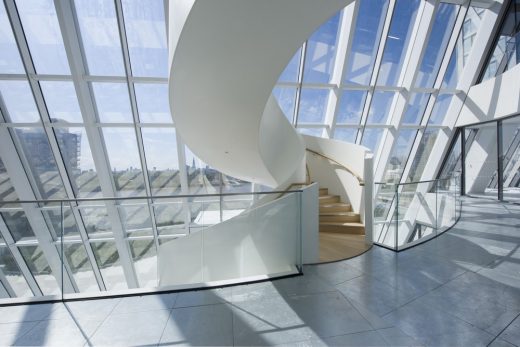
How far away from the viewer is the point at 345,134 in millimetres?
9219

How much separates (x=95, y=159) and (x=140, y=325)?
6.55 metres

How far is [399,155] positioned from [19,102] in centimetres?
1179

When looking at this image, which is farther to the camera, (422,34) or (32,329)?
(422,34)

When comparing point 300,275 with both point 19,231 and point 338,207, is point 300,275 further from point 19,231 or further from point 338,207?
point 19,231

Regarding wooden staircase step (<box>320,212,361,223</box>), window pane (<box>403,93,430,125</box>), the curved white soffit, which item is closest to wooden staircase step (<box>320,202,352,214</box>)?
wooden staircase step (<box>320,212,361,223</box>)

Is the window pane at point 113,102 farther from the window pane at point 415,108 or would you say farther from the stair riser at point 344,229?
the window pane at point 415,108

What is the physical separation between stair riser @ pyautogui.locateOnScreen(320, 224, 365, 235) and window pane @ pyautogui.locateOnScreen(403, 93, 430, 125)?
575 centimetres

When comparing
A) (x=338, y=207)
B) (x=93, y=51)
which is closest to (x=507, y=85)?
(x=338, y=207)

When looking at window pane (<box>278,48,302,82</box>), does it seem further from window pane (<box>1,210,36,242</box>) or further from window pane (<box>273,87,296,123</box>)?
window pane (<box>1,210,36,242</box>)

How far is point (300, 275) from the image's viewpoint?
3387 millimetres

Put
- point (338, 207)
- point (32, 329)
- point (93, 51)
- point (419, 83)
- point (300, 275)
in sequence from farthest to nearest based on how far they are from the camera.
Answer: point (419, 83)
point (93, 51)
point (338, 207)
point (300, 275)
point (32, 329)

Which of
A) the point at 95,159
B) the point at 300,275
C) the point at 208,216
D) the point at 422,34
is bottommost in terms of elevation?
the point at 300,275

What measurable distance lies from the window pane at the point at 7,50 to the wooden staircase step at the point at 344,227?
307 inches

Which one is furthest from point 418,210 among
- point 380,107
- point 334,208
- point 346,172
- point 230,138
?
point 380,107
